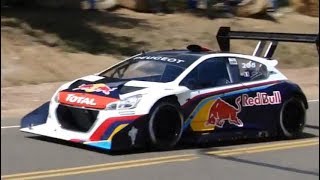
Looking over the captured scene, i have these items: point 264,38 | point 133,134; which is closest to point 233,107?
point 264,38

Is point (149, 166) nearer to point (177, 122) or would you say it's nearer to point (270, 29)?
point (177, 122)

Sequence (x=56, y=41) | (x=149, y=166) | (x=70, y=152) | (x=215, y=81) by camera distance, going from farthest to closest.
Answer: (x=56, y=41) → (x=215, y=81) → (x=70, y=152) → (x=149, y=166)

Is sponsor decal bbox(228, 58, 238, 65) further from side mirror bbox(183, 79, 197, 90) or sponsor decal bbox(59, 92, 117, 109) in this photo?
sponsor decal bbox(59, 92, 117, 109)

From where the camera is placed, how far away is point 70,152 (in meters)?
9.99

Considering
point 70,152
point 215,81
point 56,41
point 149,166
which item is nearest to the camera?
point 149,166

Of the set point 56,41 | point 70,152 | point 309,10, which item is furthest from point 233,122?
point 309,10

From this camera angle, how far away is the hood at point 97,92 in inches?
393

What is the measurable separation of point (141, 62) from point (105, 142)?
1928 mm

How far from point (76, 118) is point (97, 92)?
422 millimetres

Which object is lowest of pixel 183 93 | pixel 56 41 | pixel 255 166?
pixel 255 166

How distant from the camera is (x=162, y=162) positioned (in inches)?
378

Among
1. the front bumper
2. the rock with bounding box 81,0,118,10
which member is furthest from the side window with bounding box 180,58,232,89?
the rock with bounding box 81,0,118,10

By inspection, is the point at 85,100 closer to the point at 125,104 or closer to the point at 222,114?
the point at 125,104

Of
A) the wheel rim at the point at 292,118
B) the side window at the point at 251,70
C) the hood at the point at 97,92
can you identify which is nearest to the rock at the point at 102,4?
the side window at the point at 251,70
